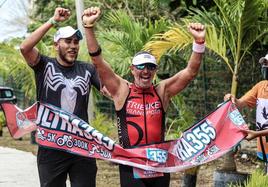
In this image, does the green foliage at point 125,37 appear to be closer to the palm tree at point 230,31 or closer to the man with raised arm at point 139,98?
the palm tree at point 230,31

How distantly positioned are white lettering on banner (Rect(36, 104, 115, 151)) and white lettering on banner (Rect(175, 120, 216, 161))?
0.64m

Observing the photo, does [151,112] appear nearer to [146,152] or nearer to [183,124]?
[146,152]

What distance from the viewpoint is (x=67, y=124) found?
5.78 metres

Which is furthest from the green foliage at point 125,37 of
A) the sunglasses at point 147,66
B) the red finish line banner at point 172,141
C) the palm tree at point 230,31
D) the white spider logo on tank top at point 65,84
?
the sunglasses at point 147,66

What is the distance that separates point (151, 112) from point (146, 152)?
0.37 m

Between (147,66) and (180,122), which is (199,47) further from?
(180,122)

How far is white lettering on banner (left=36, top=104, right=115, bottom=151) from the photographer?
5.72 m

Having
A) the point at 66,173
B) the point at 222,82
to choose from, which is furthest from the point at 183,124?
the point at 222,82

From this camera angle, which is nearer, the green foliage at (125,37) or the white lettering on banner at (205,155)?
the white lettering on banner at (205,155)

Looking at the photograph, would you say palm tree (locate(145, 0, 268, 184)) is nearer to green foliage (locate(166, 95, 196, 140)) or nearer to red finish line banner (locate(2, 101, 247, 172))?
green foliage (locate(166, 95, 196, 140))

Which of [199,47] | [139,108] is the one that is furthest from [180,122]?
[139,108]

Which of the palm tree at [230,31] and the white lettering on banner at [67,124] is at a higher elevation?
the palm tree at [230,31]

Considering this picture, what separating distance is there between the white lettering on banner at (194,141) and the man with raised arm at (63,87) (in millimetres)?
841

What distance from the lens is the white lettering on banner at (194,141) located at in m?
5.66
